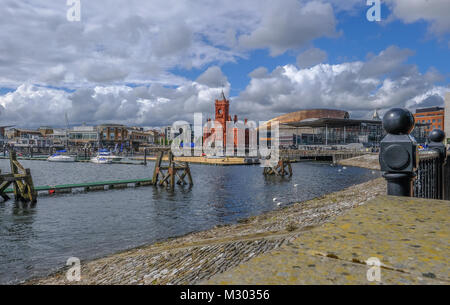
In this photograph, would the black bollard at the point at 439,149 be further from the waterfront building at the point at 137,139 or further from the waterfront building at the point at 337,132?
the waterfront building at the point at 137,139

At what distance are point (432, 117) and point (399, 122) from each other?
153627 mm

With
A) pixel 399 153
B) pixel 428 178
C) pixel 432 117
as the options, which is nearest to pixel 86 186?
pixel 428 178

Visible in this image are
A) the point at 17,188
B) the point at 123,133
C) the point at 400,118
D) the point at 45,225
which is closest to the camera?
the point at 400,118

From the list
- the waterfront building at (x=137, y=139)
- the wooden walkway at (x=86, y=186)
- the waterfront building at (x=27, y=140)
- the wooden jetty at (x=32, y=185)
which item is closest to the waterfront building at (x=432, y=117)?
the waterfront building at (x=137, y=139)

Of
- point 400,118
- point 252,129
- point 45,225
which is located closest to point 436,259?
point 400,118

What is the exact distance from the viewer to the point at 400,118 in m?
4.34

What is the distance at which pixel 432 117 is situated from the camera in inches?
5123

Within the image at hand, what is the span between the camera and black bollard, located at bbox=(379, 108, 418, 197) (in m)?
4.25

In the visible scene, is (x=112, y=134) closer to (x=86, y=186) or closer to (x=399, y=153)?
(x=86, y=186)

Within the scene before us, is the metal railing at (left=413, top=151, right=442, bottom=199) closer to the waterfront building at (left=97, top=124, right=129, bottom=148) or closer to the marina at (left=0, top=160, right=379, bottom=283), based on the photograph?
the marina at (left=0, top=160, right=379, bottom=283)

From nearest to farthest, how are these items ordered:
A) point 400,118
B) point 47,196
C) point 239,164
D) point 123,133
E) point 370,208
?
1. point 370,208
2. point 400,118
3. point 47,196
4. point 239,164
5. point 123,133

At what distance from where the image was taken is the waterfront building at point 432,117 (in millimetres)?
126625
